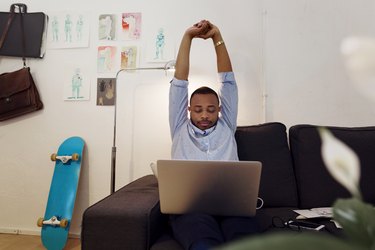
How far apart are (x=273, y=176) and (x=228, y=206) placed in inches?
21.7

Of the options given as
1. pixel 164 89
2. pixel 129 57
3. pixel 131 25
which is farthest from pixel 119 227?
pixel 131 25

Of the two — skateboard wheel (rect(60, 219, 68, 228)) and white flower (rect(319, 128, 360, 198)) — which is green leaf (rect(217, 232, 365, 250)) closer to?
white flower (rect(319, 128, 360, 198))

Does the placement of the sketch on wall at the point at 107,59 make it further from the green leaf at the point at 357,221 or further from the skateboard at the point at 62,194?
the green leaf at the point at 357,221

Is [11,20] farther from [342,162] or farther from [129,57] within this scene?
[342,162]

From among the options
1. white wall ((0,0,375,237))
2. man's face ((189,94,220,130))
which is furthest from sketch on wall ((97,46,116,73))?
man's face ((189,94,220,130))

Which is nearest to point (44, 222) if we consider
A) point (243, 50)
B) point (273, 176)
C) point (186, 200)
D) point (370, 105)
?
point (186, 200)

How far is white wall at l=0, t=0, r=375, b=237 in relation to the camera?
1.91 meters

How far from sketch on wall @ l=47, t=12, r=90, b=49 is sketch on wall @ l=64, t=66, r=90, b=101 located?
7.1 inches

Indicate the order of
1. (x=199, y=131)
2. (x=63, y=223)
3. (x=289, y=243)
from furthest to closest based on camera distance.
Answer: (x=63, y=223) < (x=199, y=131) < (x=289, y=243)

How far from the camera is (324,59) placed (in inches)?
75.3

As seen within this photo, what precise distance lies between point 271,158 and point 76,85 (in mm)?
1411

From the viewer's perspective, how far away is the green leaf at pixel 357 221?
268 mm

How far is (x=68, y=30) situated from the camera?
6.95ft

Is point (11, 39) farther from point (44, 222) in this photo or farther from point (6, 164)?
point (44, 222)
